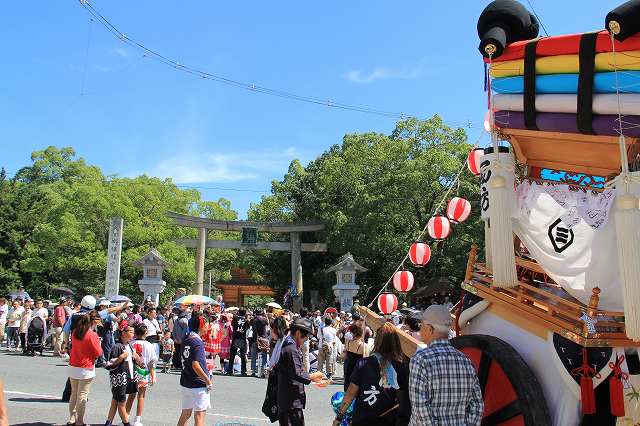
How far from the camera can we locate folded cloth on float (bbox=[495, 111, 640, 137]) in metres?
3.95

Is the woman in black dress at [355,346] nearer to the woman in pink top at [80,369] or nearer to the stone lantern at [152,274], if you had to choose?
the woman in pink top at [80,369]

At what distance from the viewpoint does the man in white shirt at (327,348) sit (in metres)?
14.0

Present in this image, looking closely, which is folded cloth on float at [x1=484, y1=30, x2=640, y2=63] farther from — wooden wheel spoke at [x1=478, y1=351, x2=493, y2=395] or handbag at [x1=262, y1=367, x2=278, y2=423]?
handbag at [x1=262, y1=367, x2=278, y2=423]

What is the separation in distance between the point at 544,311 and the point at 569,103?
58.8 inches

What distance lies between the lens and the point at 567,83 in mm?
4211

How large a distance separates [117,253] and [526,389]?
22.8 meters

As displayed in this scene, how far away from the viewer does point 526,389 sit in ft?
12.8

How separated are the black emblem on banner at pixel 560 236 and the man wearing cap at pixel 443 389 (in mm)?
1338

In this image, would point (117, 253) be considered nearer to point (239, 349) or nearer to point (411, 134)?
point (239, 349)

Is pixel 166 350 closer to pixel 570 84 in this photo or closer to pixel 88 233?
pixel 570 84

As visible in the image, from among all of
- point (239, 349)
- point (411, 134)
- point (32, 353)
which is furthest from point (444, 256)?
point (32, 353)

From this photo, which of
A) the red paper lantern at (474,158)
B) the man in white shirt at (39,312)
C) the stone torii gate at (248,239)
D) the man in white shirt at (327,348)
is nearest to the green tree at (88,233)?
the stone torii gate at (248,239)

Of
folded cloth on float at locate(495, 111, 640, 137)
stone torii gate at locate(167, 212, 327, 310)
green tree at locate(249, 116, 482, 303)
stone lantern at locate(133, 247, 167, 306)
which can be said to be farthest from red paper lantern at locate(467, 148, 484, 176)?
stone torii gate at locate(167, 212, 327, 310)

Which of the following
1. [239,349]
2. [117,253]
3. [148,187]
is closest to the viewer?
[239,349]
